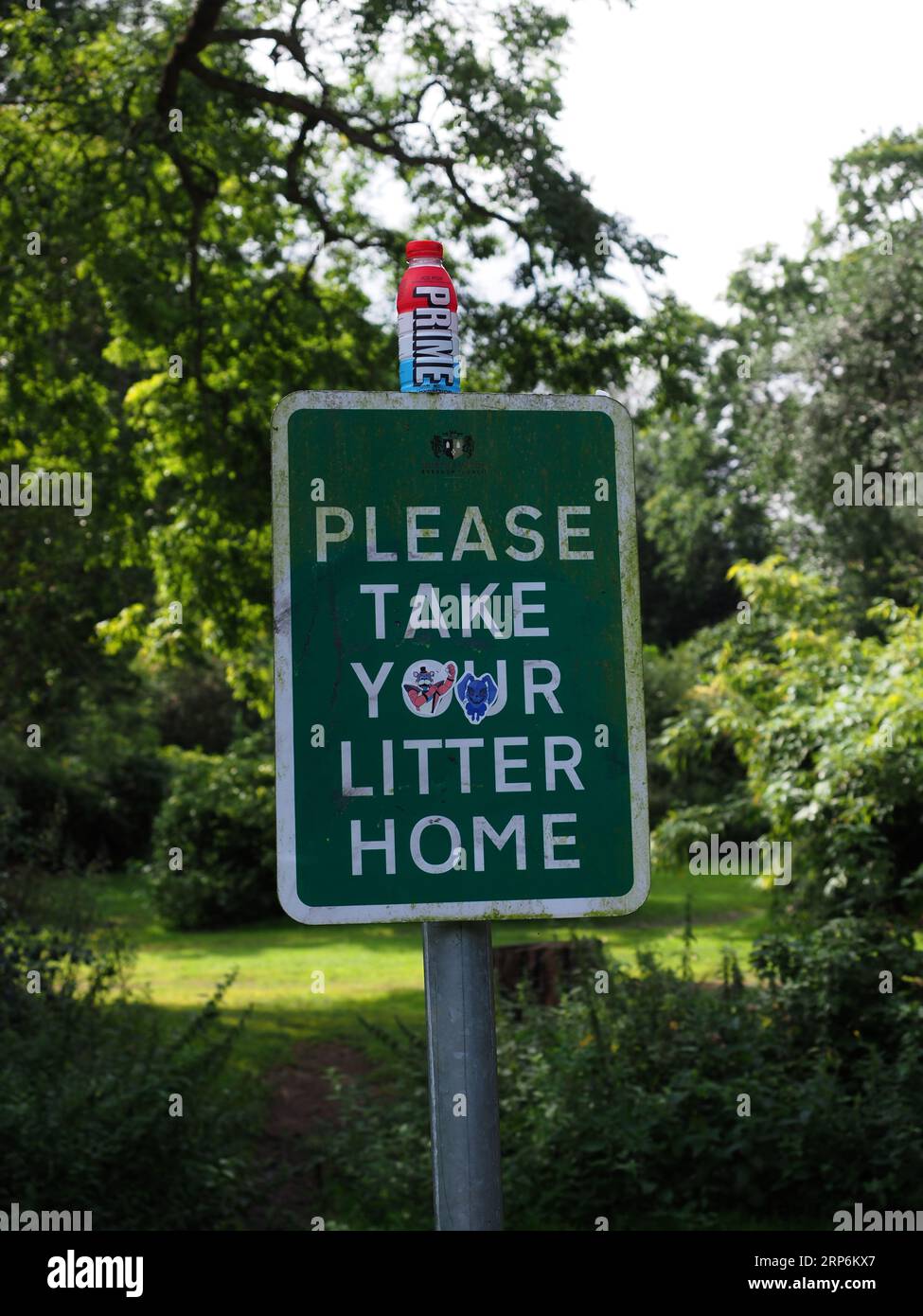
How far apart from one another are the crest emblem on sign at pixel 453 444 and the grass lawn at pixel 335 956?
6719mm

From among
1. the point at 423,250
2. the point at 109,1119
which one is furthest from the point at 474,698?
the point at 109,1119

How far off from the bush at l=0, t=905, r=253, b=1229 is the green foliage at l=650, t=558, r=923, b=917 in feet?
12.3

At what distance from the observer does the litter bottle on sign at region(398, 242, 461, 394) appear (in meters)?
1.97

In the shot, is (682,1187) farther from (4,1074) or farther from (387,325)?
(387,325)

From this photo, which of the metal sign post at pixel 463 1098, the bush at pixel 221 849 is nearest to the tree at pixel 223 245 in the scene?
the bush at pixel 221 849

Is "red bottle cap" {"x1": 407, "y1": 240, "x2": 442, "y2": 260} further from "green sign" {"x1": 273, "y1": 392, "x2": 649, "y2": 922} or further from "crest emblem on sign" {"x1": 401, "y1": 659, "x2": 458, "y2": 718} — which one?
"crest emblem on sign" {"x1": 401, "y1": 659, "x2": 458, "y2": 718}

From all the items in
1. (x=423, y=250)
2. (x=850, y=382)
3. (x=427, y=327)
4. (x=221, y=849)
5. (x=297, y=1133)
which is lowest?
(x=297, y=1133)

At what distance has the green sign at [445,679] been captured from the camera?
1.83 meters

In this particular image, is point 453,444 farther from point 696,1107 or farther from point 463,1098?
point 696,1107

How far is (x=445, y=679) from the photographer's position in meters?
1.85

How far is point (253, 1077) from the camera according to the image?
847cm

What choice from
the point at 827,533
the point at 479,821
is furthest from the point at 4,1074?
the point at 827,533

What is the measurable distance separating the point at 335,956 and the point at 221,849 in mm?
3375
